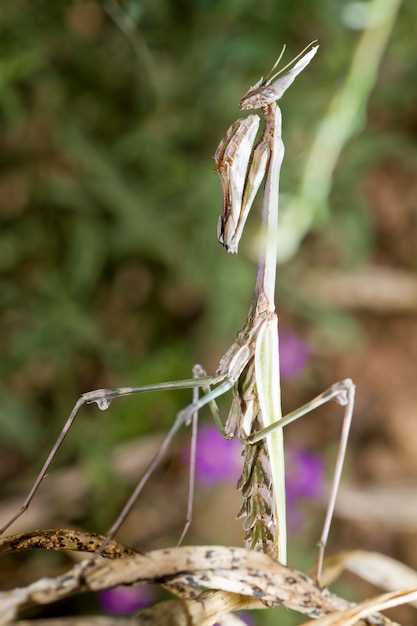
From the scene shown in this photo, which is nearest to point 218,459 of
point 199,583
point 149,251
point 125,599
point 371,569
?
point 125,599

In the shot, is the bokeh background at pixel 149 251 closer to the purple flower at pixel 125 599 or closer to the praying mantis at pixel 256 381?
the purple flower at pixel 125 599

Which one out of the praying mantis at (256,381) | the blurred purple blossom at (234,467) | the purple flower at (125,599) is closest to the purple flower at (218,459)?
the blurred purple blossom at (234,467)

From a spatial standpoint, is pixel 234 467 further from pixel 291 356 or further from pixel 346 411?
pixel 346 411

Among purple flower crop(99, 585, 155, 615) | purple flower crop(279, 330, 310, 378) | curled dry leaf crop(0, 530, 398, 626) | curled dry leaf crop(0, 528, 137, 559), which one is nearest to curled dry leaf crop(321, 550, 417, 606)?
curled dry leaf crop(0, 530, 398, 626)

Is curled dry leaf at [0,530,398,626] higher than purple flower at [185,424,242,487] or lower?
lower

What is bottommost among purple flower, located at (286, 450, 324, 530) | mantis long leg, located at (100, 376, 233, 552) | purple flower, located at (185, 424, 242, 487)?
mantis long leg, located at (100, 376, 233, 552)

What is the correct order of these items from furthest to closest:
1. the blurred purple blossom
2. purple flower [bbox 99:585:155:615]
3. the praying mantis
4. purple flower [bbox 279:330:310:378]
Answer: purple flower [bbox 279:330:310:378] < the blurred purple blossom < purple flower [bbox 99:585:155:615] < the praying mantis

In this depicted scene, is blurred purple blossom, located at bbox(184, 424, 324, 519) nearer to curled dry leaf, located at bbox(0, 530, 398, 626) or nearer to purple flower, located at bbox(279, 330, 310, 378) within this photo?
purple flower, located at bbox(279, 330, 310, 378)
